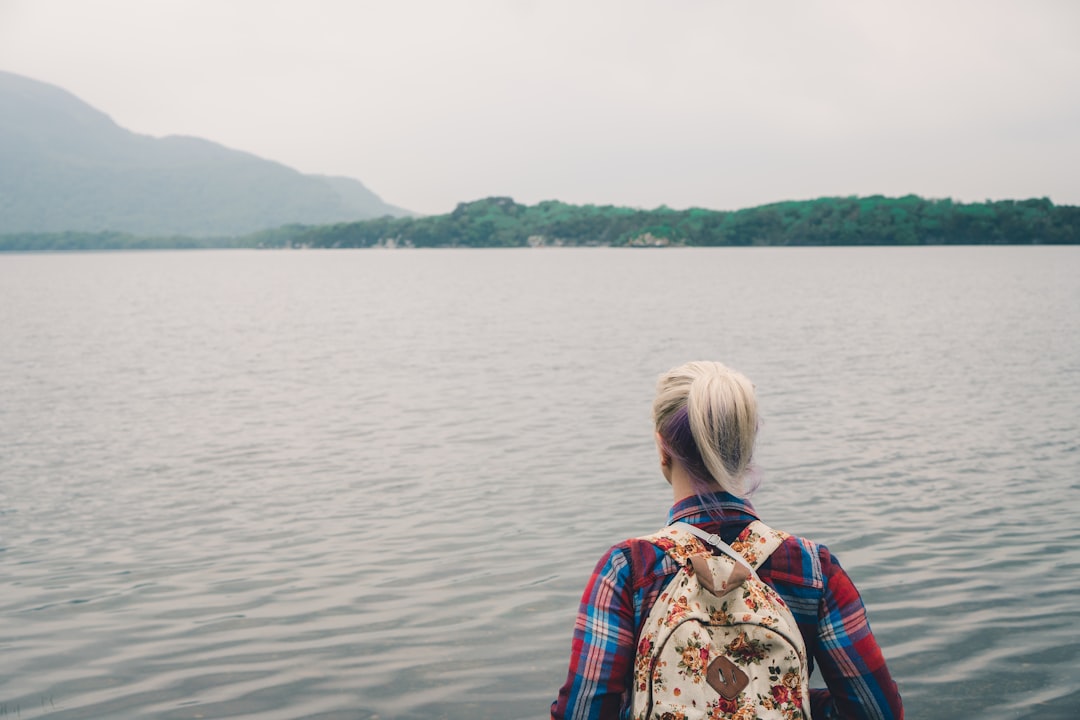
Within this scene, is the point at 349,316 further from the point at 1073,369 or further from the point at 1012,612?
the point at 1012,612

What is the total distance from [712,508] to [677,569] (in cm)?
24

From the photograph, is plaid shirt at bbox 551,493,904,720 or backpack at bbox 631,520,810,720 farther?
plaid shirt at bbox 551,493,904,720

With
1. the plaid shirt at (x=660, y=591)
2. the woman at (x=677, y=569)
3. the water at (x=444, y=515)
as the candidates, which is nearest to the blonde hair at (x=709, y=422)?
the woman at (x=677, y=569)

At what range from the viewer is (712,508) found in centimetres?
335

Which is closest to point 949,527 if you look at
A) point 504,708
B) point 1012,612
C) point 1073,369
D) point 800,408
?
point 1012,612

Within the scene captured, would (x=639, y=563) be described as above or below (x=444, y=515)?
above

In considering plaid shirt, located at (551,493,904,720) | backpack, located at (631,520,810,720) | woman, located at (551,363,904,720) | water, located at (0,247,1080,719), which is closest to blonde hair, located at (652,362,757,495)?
woman, located at (551,363,904,720)

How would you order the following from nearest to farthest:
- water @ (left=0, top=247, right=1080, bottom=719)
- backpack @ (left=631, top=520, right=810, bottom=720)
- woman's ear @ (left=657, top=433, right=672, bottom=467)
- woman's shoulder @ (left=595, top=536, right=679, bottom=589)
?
backpack @ (left=631, top=520, right=810, bottom=720), woman's shoulder @ (left=595, top=536, right=679, bottom=589), woman's ear @ (left=657, top=433, right=672, bottom=467), water @ (left=0, top=247, right=1080, bottom=719)

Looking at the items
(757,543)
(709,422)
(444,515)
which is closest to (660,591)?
(757,543)

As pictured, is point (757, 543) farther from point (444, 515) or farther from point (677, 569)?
point (444, 515)

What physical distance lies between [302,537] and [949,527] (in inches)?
329

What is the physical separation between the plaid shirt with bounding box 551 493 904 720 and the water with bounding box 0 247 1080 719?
16.4 feet

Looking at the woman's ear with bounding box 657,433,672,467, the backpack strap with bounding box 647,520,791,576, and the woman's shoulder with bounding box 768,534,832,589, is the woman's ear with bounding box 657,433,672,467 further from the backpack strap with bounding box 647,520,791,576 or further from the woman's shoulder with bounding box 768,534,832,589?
the woman's shoulder with bounding box 768,534,832,589

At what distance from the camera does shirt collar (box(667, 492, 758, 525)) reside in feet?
11.0
